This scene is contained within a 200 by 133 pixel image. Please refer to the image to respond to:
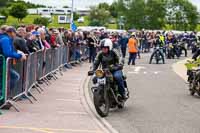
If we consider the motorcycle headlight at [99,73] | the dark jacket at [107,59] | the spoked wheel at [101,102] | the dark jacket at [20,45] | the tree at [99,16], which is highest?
the dark jacket at [20,45]

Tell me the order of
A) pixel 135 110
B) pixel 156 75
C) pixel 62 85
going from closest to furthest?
pixel 135 110 → pixel 62 85 → pixel 156 75

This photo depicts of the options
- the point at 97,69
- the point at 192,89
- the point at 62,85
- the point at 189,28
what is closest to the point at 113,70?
the point at 97,69

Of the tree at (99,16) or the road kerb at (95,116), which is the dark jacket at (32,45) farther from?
the tree at (99,16)

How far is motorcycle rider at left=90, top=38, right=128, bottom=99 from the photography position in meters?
13.5

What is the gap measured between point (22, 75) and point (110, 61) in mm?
2113

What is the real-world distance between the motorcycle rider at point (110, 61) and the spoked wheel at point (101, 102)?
2.45ft

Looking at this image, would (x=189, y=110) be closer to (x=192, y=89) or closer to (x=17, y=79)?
(x=192, y=89)

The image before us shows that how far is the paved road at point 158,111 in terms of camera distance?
37.7 ft

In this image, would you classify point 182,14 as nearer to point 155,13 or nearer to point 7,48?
point 155,13

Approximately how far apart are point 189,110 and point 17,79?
4.25 metres

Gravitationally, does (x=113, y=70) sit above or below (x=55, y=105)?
above

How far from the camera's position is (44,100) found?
15.1 metres

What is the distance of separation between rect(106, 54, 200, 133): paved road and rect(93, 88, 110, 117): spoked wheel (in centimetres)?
20

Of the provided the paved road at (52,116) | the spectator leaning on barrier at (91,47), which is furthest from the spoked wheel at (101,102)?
the spectator leaning on barrier at (91,47)
